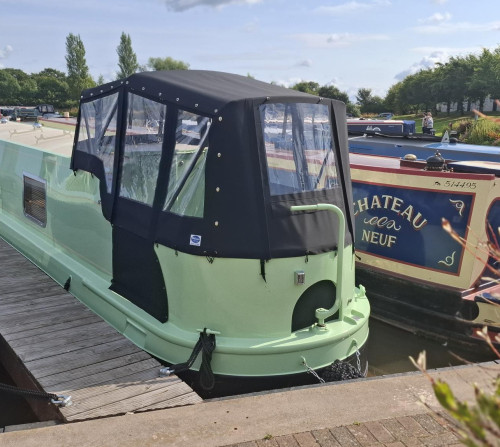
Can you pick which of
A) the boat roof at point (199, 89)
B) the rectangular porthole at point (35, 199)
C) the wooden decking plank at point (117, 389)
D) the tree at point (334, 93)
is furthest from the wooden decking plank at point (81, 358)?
the tree at point (334, 93)

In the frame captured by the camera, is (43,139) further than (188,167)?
Yes

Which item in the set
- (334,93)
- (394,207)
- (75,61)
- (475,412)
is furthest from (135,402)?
(75,61)

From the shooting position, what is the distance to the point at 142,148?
4.45 m

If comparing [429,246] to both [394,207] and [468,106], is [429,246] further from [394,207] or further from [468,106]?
[468,106]

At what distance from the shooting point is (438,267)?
6117 mm

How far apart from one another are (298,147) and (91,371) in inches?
92.9

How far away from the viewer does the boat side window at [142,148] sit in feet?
14.1

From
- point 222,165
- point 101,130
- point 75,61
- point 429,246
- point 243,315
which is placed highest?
point 75,61

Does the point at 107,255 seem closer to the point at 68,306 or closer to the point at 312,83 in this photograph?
the point at 68,306

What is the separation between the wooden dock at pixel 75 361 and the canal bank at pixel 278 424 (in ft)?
0.66

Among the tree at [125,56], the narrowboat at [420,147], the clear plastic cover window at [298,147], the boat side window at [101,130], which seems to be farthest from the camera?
the tree at [125,56]

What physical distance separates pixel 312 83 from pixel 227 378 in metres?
65.0

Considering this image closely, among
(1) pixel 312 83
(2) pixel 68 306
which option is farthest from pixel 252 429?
(1) pixel 312 83

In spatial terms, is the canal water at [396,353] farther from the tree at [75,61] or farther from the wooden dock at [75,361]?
the tree at [75,61]
